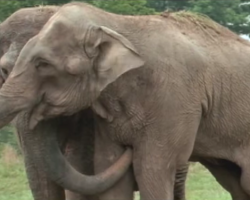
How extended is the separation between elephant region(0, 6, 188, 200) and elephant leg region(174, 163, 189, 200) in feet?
0.19

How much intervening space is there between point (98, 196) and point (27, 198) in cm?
484

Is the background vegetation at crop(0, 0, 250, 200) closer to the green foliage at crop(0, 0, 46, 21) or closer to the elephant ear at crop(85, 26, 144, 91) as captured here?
the green foliage at crop(0, 0, 46, 21)

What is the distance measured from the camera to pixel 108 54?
627 cm

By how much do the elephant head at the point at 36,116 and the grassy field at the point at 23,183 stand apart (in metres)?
4.56

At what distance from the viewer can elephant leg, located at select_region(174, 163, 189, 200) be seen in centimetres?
714

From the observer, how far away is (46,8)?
271 inches

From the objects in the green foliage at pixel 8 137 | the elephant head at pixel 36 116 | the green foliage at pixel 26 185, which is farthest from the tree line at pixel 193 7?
the elephant head at pixel 36 116

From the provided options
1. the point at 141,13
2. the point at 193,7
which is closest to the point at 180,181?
the point at 141,13

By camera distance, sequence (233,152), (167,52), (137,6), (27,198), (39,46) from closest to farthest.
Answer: (39,46) < (167,52) < (233,152) < (27,198) < (137,6)

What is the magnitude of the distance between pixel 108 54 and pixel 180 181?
5.05 feet

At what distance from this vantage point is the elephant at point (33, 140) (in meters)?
6.64

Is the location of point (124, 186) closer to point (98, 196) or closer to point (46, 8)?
point (98, 196)

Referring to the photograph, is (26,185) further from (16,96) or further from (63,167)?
(16,96)

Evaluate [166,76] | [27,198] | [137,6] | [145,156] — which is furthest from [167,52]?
[137,6]
